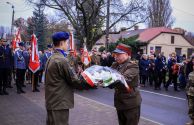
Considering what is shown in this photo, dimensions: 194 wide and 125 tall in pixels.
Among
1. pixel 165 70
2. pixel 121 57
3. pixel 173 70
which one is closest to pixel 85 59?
pixel 165 70

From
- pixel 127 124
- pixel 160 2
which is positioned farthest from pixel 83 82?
pixel 160 2

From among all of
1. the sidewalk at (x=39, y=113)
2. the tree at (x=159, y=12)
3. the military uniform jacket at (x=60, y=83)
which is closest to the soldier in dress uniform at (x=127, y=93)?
the military uniform jacket at (x=60, y=83)

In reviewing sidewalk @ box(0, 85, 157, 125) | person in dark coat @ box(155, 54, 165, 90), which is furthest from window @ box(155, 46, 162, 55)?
sidewalk @ box(0, 85, 157, 125)

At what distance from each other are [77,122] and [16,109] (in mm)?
2346

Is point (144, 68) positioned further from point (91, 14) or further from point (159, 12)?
point (159, 12)

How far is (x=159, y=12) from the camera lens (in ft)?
194

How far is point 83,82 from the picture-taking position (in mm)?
4332

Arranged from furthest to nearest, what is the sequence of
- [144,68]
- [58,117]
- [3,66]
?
[144,68] < [3,66] < [58,117]

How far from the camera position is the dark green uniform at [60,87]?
4422mm

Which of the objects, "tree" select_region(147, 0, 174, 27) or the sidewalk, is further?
"tree" select_region(147, 0, 174, 27)

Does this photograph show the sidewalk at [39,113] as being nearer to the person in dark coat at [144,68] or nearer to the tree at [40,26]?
the person in dark coat at [144,68]

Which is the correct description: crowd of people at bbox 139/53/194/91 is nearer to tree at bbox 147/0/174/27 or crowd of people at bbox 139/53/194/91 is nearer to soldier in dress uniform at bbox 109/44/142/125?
soldier in dress uniform at bbox 109/44/142/125

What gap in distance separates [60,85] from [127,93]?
4.03 ft

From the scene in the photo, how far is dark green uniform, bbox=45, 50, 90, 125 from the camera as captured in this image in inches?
174
